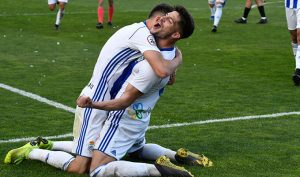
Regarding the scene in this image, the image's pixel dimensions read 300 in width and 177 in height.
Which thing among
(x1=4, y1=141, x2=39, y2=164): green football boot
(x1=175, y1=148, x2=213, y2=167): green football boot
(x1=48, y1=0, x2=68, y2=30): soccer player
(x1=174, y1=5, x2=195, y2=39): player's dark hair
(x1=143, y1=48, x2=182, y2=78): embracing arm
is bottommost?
(x1=48, y1=0, x2=68, y2=30): soccer player

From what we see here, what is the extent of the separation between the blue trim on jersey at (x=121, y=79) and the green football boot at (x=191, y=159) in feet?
2.78

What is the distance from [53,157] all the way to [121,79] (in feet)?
3.11

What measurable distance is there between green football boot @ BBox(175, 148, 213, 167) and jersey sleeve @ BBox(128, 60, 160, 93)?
890 millimetres

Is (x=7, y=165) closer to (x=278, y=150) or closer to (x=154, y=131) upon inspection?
(x=154, y=131)

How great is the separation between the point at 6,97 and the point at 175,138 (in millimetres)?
3211

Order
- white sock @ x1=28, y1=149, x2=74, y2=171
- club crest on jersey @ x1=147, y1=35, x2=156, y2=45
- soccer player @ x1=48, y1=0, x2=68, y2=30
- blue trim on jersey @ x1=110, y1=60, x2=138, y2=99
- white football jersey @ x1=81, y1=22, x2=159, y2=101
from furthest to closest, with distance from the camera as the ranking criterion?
1. soccer player @ x1=48, y1=0, x2=68, y2=30
2. white sock @ x1=28, y1=149, x2=74, y2=171
3. blue trim on jersey @ x1=110, y1=60, x2=138, y2=99
4. white football jersey @ x1=81, y1=22, x2=159, y2=101
5. club crest on jersey @ x1=147, y1=35, x2=156, y2=45

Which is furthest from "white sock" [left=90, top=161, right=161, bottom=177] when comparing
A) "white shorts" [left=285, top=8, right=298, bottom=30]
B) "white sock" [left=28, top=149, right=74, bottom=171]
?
"white shorts" [left=285, top=8, right=298, bottom=30]

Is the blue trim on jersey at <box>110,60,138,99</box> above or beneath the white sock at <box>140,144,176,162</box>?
above

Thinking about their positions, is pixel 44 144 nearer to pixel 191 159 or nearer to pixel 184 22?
pixel 191 159

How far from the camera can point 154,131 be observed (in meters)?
8.38

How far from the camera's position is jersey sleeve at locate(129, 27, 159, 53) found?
20.4ft

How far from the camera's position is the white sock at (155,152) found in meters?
6.98

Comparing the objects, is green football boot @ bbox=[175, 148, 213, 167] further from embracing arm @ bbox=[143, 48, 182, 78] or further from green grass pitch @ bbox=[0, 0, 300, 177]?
embracing arm @ bbox=[143, 48, 182, 78]

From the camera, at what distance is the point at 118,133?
648 centimetres
